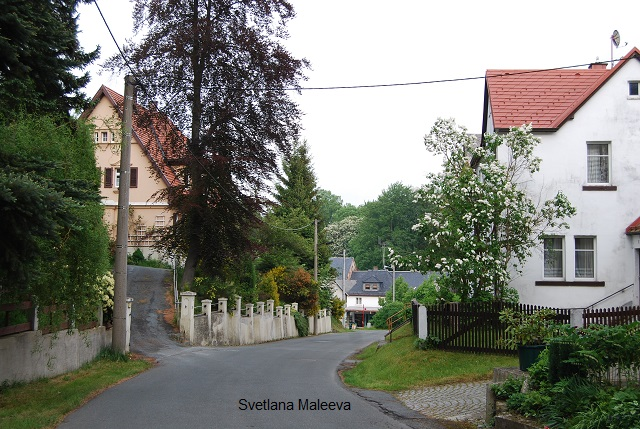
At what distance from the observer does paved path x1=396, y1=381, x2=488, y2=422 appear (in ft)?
36.1

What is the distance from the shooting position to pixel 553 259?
21188 millimetres

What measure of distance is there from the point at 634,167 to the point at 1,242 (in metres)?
18.6

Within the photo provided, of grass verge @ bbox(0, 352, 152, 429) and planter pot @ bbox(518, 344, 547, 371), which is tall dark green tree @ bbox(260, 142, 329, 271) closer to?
grass verge @ bbox(0, 352, 152, 429)

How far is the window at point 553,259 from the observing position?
21141mm

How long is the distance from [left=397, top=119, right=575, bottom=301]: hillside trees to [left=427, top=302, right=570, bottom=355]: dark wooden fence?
0.88 m

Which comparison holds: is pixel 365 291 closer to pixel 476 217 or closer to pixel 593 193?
pixel 593 193

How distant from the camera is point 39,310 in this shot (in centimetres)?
1373

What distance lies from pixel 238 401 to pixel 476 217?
895 centimetres

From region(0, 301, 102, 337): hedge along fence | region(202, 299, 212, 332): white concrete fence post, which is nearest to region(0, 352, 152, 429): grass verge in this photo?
region(0, 301, 102, 337): hedge along fence

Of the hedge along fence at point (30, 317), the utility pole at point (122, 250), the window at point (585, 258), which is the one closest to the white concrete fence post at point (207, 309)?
the utility pole at point (122, 250)

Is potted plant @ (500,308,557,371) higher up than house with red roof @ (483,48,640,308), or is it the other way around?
house with red roof @ (483,48,640,308)

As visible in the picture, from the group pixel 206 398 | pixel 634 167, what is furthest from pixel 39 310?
pixel 634 167

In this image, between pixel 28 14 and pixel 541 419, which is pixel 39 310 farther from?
pixel 541 419

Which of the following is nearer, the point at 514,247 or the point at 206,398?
the point at 206,398
